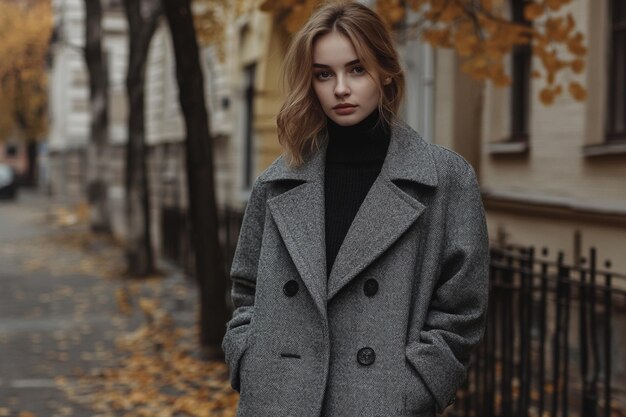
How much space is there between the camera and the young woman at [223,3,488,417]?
8.95 ft

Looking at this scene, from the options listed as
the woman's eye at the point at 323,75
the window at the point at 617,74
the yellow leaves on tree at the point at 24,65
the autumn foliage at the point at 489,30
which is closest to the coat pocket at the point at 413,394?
the woman's eye at the point at 323,75

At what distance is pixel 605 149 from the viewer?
9.05 metres

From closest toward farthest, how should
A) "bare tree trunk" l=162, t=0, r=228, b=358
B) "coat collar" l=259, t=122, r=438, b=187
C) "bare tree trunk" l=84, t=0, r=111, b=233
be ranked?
"coat collar" l=259, t=122, r=438, b=187, "bare tree trunk" l=162, t=0, r=228, b=358, "bare tree trunk" l=84, t=0, r=111, b=233

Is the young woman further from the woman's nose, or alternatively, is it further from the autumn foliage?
the autumn foliage

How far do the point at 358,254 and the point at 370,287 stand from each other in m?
0.09

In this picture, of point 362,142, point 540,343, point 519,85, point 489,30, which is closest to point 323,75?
point 362,142

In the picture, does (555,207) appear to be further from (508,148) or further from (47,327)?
(47,327)

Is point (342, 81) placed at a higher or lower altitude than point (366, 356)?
higher

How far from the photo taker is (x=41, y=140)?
64688mm

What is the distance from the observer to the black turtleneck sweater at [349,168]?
2852mm

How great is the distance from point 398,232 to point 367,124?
32cm

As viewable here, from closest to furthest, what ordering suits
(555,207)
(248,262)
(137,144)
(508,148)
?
1. (248,262)
2. (555,207)
3. (508,148)
4. (137,144)

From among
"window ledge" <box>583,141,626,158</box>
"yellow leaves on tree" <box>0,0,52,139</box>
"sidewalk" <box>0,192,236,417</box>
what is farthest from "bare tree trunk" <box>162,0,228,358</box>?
"yellow leaves on tree" <box>0,0,52,139</box>

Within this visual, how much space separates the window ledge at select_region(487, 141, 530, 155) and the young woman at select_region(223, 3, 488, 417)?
8.08 metres
